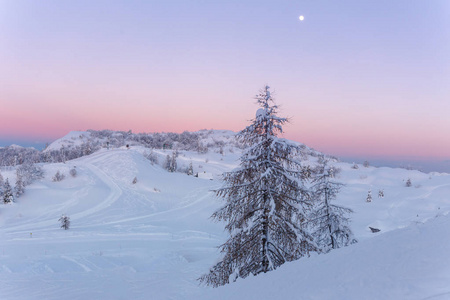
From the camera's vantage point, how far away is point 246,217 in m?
8.02

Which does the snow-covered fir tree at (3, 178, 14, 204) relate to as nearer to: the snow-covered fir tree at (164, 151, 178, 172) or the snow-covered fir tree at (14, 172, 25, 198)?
the snow-covered fir tree at (14, 172, 25, 198)

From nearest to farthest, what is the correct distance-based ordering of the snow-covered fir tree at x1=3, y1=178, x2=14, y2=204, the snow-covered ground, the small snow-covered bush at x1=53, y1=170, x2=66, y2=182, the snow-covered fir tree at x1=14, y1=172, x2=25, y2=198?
1. the snow-covered ground
2. the snow-covered fir tree at x1=3, y1=178, x2=14, y2=204
3. the snow-covered fir tree at x1=14, y1=172, x2=25, y2=198
4. the small snow-covered bush at x1=53, y1=170, x2=66, y2=182

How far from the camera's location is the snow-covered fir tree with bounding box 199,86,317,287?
7.75 m

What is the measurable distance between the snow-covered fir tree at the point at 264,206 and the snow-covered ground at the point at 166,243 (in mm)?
2184

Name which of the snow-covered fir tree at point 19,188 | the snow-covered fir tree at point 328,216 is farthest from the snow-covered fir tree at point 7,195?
the snow-covered fir tree at point 328,216

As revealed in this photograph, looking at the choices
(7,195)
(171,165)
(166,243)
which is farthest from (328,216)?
(171,165)

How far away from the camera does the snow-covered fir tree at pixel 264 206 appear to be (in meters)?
7.75

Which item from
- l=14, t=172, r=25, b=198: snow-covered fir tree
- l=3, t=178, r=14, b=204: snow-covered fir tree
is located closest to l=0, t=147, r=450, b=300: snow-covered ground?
l=14, t=172, r=25, b=198: snow-covered fir tree

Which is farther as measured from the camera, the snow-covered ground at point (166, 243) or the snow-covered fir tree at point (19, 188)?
the snow-covered fir tree at point (19, 188)

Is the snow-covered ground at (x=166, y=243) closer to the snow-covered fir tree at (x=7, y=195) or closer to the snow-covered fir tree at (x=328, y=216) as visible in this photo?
the snow-covered fir tree at (x=7, y=195)

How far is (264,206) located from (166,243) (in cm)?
1859

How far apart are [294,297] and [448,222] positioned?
3.78 m

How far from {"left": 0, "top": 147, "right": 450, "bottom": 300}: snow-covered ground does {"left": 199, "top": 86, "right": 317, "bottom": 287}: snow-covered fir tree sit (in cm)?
218

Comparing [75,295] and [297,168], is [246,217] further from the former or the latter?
[75,295]
